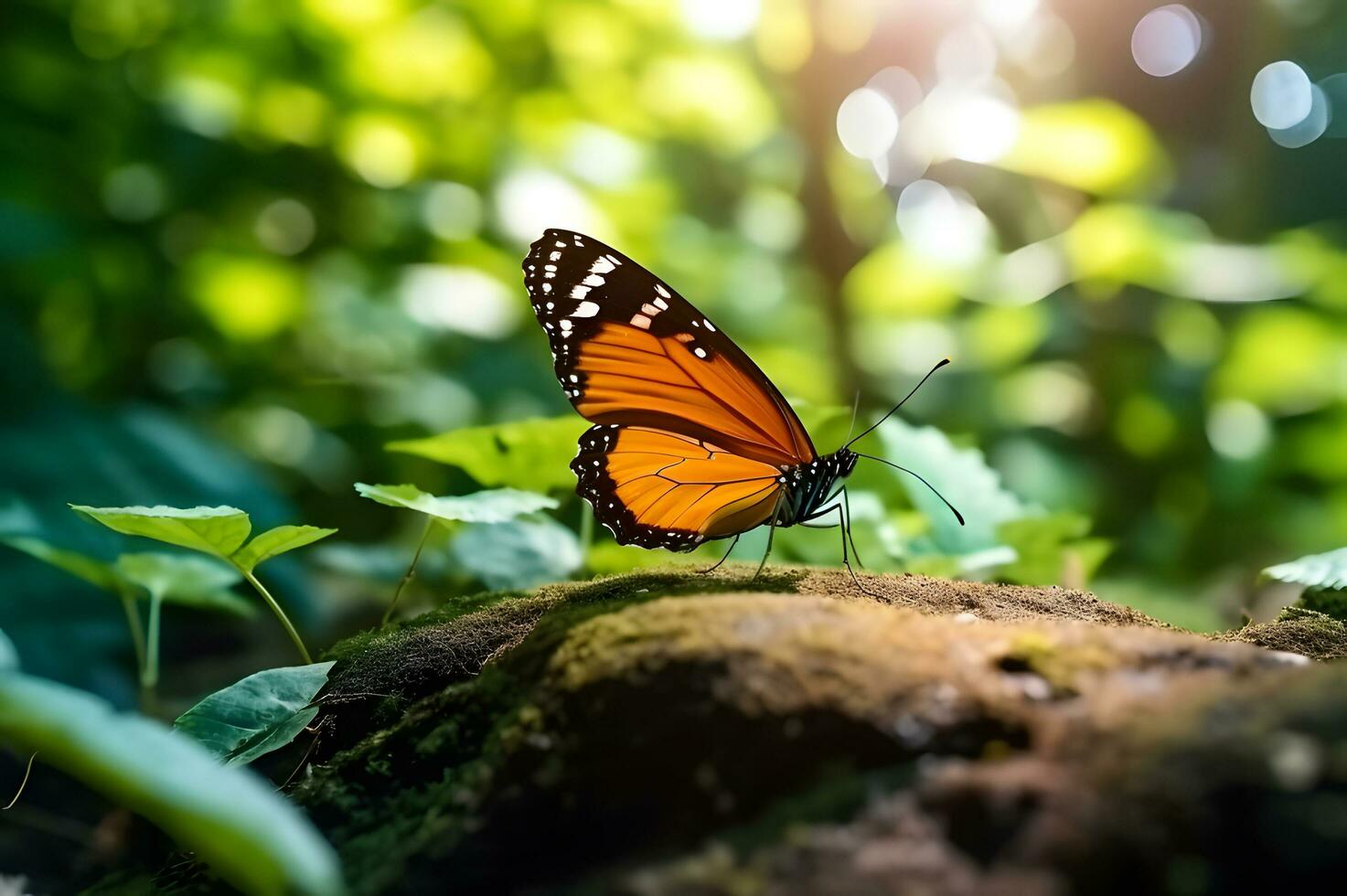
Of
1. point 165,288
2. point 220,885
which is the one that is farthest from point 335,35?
point 220,885

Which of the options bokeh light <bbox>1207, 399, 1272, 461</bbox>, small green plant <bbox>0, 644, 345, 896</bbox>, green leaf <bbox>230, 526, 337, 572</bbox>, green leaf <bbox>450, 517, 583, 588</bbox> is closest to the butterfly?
green leaf <bbox>450, 517, 583, 588</bbox>

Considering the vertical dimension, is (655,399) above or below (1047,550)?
above

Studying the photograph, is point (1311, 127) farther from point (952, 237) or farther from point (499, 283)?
point (499, 283)

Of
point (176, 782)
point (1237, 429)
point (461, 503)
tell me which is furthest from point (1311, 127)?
point (176, 782)

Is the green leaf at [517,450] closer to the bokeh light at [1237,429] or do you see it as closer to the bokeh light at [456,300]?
the bokeh light at [456,300]

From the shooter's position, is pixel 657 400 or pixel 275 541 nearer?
pixel 275 541

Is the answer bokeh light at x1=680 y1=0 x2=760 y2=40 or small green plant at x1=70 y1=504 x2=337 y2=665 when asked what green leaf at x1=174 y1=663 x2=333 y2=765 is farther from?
bokeh light at x1=680 y1=0 x2=760 y2=40

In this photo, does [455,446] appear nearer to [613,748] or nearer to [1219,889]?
[613,748]
